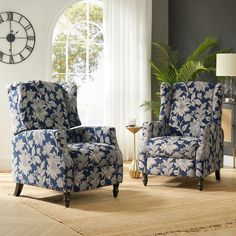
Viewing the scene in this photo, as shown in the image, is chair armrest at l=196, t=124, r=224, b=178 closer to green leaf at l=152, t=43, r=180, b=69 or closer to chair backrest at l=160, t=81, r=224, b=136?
chair backrest at l=160, t=81, r=224, b=136

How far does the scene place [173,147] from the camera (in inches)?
236

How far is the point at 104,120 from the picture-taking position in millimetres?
8117

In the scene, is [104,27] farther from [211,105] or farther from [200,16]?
[211,105]

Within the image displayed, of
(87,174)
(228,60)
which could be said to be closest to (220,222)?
(87,174)

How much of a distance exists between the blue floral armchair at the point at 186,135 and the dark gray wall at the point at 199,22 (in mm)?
1529

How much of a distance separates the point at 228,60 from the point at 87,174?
257 centimetres

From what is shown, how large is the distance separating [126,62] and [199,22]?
112 centimetres

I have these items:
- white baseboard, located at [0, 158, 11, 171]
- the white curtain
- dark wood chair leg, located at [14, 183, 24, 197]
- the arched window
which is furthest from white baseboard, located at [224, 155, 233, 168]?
dark wood chair leg, located at [14, 183, 24, 197]

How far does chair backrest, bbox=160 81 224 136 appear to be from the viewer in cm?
631

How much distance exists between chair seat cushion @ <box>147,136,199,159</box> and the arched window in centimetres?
230

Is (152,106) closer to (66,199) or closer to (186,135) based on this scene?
(186,135)

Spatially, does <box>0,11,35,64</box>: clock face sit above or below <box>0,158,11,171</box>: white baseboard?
above

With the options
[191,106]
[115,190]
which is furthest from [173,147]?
[115,190]

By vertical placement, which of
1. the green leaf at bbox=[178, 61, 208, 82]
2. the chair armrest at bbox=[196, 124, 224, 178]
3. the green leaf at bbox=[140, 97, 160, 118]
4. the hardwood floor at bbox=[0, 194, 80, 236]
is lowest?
the hardwood floor at bbox=[0, 194, 80, 236]
